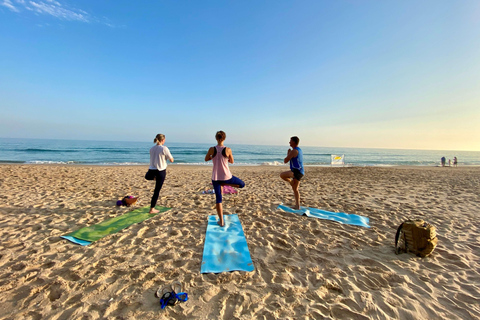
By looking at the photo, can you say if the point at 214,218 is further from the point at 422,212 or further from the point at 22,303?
the point at 422,212

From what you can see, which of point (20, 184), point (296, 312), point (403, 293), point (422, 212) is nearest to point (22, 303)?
point (296, 312)

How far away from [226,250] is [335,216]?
3.03m

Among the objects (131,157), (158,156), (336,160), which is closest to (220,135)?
(158,156)

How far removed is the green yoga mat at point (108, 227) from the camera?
367 cm

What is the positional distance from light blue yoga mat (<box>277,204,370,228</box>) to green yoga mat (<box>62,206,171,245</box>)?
3.50m

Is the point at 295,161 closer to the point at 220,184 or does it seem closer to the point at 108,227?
the point at 220,184

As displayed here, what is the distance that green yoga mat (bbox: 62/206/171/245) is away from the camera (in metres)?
3.67

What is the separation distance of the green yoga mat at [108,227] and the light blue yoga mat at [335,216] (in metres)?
3.50

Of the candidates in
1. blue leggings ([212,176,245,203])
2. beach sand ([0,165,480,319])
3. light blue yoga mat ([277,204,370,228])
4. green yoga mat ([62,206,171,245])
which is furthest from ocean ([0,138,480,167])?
blue leggings ([212,176,245,203])

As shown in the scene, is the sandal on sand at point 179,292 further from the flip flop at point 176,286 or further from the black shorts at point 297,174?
the black shorts at point 297,174

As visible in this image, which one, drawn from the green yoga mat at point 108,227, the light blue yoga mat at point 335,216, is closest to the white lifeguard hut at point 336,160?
the light blue yoga mat at point 335,216

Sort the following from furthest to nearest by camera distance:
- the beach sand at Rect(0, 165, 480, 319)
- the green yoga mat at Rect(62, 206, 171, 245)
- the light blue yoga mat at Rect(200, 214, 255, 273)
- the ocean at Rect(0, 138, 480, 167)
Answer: the ocean at Rect(0, 138, 480, 167) → the green yoga mat at Rect(62, 206, 171, 245) → the light blue yoga mat at Rect(200, 214, 255, 273) → the beach sand at Rect(0, 165, 480, 319)

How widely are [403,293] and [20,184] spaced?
11644mm

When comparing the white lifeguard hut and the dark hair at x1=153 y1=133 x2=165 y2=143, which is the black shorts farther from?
the white lifeguard hut
